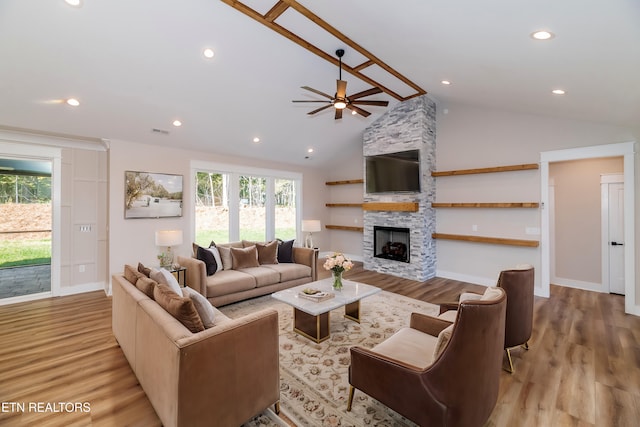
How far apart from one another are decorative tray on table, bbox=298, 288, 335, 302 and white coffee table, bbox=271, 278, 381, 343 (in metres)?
0.03

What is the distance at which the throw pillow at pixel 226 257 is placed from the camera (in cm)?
454

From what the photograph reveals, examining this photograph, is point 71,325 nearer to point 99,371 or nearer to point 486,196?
point 99,371

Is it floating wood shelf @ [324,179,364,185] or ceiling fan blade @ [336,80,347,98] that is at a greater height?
ceiling fan blade @ [336,80,347,98]

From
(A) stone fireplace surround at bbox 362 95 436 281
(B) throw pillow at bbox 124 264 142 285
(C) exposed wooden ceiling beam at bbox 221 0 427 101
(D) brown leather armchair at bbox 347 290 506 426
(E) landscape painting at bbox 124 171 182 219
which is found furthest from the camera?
(A) stone fireplace surround at bbox 362 95 436 281

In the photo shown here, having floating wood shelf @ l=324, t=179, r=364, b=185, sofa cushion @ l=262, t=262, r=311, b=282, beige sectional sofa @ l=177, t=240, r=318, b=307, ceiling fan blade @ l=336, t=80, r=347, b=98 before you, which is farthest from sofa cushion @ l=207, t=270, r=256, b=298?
floating wood shelf @ l=324, t=179, r=364, b=185

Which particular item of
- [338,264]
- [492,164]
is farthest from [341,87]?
[492,164]

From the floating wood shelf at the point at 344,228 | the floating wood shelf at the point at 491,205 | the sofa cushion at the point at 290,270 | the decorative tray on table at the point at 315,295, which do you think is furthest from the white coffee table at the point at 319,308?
the floating wood shelf at the point at 344,228

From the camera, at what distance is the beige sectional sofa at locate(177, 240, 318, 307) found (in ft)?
12.9

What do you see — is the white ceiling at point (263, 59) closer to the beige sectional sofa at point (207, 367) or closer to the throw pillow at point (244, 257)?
the throw pillow at point (244, 257)

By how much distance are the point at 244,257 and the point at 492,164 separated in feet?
16.0

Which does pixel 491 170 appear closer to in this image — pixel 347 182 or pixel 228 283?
pixel 347 182

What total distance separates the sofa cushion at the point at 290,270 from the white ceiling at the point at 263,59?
2.74 metres

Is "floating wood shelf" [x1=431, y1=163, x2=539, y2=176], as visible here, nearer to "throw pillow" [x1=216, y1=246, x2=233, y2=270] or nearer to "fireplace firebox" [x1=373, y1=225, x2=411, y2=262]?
"fireplace firebox" [x1=373, y1=225, x2=411, y2=262]

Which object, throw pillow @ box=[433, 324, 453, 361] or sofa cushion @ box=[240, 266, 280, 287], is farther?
sofa cushion @ box=[240, 266, 280, 287]
